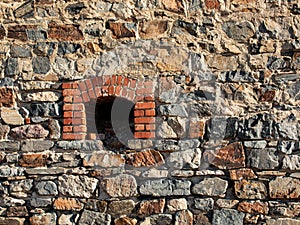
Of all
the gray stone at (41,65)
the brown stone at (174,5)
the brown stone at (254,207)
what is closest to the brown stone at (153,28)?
the brown stone at (174,5)

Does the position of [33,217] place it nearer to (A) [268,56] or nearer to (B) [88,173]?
(B) [88,173]

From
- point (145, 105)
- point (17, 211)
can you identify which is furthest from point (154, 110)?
point (17, 211)

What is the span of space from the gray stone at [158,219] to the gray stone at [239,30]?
1462 mm

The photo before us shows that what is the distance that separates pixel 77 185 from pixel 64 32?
124 cm

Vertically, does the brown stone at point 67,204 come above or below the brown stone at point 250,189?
below

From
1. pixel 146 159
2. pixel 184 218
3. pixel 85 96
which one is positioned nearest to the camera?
pixel 184 218

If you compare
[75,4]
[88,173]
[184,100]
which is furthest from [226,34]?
[88,173]

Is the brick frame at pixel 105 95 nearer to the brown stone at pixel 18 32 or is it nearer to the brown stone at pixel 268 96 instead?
the brown stone at pixel 18 32

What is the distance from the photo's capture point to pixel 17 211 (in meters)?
3.85

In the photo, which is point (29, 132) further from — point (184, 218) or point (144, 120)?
point (184, 218)

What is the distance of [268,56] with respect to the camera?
142 inches

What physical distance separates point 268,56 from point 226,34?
36 cm

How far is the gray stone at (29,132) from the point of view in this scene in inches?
152

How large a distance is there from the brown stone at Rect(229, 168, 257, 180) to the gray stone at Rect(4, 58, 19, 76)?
193 cm
